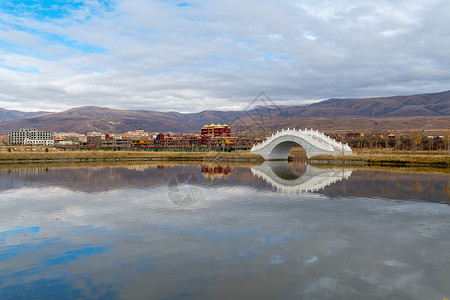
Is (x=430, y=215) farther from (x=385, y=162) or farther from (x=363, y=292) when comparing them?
(x=385, y=162)

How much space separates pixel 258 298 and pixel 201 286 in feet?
5.18

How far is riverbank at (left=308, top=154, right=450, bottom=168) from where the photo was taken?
4494cm

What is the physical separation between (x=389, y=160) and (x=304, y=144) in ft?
44.1

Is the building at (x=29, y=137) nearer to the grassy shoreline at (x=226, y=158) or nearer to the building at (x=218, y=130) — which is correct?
the building at (x=218, y=130)

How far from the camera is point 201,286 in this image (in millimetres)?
9266

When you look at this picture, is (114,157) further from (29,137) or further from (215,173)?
(29,137)

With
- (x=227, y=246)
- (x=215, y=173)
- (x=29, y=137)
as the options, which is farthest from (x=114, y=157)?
(x=29, y=137)

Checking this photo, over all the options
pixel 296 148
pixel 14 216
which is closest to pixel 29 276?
pixel 14 216

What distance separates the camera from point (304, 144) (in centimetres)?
5750

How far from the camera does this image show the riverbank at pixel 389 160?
147 feet

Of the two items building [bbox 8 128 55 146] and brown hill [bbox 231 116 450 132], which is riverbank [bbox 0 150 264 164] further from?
building [bbox 8 128 55 146]

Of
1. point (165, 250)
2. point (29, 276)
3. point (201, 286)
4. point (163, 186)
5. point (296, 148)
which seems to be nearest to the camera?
point (201, 286)

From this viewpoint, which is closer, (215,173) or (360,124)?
(215,173)

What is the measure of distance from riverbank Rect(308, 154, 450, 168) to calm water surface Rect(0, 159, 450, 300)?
82.1 feet
